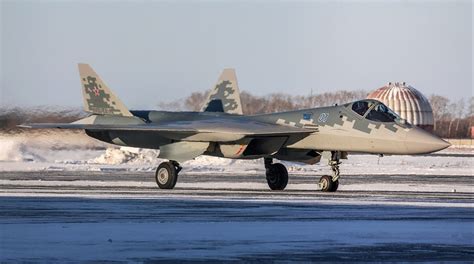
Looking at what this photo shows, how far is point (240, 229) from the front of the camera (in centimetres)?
1599

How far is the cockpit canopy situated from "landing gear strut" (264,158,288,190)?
108 inches

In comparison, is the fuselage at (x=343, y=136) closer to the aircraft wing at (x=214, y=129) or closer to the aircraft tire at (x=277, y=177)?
the aircraft wing at (x=214, y=129)

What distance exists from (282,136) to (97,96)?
22.6 ft

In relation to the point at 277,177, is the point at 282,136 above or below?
above

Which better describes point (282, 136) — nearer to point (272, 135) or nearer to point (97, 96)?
point (272, 135)

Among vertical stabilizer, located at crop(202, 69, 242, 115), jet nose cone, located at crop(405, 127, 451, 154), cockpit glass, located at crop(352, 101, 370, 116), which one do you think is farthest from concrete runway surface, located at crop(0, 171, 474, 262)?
vertical stabilizer, located at crop(202, 69, 242, 115)

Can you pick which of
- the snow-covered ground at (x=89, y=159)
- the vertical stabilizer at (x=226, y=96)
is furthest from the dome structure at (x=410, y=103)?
the vertical stabilizer at (x=226, y=96)

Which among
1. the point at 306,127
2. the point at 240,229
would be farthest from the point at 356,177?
the point at 240,229

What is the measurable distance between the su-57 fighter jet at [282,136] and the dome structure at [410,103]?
8594 cm

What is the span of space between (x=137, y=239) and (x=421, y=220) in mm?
5663

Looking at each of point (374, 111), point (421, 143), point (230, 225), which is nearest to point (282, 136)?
point (374, 111)

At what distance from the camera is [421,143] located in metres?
27.0

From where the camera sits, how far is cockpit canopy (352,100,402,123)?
90.8ft

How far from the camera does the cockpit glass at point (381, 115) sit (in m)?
27.7
